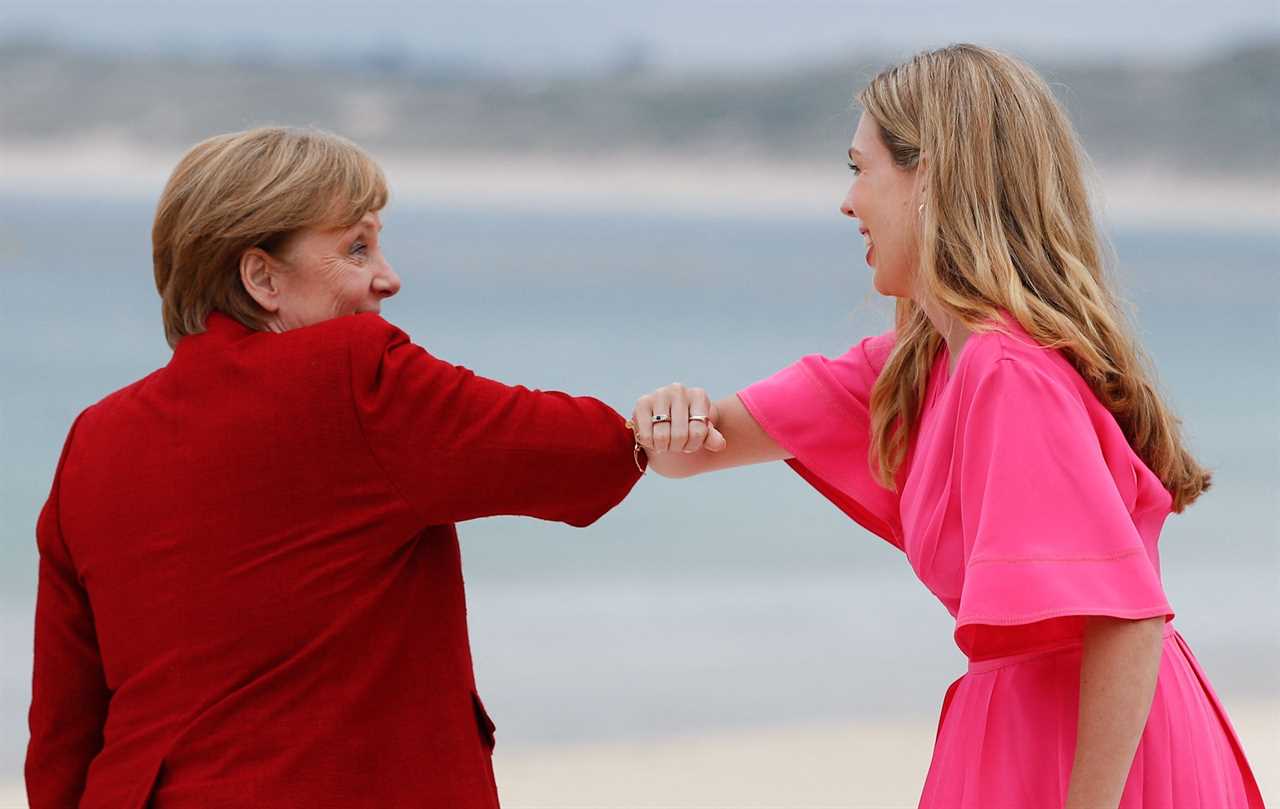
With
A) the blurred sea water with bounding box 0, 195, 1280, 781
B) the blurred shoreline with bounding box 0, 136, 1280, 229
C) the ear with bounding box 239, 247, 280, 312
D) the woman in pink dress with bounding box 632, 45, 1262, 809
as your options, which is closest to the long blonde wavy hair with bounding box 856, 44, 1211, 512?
the woman in pink dress with bounding box 632, 45, 1262, 809

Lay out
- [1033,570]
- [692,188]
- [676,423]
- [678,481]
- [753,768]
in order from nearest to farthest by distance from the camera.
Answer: [1033,570] < [676,423] < [753,768] < [678,481] < [692,188]

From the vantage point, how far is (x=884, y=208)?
176cm

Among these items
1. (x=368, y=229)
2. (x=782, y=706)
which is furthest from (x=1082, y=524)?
(x=782, y=706)

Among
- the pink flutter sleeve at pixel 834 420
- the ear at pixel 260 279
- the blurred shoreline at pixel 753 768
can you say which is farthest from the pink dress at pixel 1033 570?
the blurred shoreline at pixel 753 768

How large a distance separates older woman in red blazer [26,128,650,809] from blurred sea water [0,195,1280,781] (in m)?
0.63

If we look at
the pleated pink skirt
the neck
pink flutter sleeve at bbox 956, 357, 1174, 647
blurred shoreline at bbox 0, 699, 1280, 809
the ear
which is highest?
the ear

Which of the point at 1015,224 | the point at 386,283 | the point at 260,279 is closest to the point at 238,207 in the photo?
the point at 260,279

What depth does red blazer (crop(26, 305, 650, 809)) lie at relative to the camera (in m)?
1.64

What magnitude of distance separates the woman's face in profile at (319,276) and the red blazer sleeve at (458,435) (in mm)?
82

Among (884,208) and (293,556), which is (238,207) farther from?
(884,208)

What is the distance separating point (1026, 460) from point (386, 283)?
2.38 feet

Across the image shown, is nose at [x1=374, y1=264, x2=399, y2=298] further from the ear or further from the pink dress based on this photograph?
the pink dress

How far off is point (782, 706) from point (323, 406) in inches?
147

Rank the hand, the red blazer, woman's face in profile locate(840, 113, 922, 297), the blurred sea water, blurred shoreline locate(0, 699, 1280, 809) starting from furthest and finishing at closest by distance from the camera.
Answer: the blurred sea water
blurred shoreline locate(0, 699, 1280, 809)
the hand
woman's face in profile locate(840, 113, 922, 297)
the red blazer
